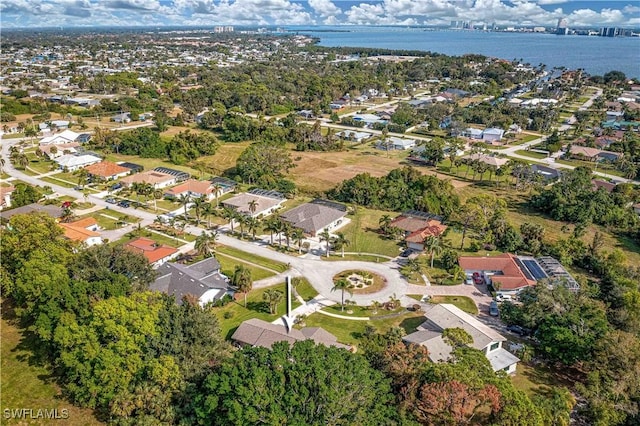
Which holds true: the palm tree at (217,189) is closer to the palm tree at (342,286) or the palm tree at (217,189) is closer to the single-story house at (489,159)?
the palm tree at (342,286)

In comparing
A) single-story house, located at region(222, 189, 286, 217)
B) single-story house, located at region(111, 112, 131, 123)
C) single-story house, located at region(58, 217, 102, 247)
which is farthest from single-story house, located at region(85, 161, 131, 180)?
single-story house, located at region(111, 112, 131, 123)

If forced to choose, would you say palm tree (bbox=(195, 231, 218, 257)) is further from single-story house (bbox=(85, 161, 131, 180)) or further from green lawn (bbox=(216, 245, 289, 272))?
single-story house (bbox=(85, 161, 131, 180))

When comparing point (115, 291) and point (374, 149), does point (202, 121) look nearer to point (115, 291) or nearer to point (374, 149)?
point (374, 149)

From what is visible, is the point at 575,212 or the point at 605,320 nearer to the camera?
the point at 605,320

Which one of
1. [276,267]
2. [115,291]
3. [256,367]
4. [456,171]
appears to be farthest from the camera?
[456,171]

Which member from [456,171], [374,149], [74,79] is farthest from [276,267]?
[74,79]
